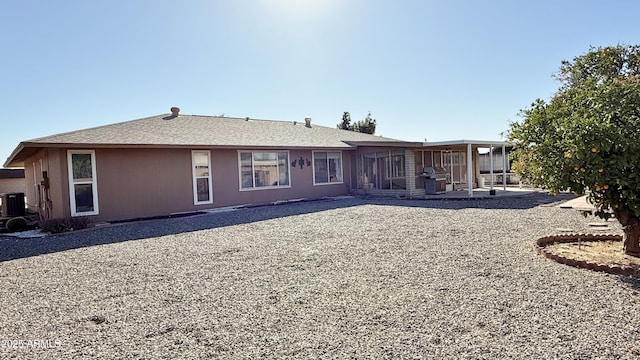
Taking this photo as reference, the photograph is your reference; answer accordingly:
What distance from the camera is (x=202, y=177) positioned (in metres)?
12.9

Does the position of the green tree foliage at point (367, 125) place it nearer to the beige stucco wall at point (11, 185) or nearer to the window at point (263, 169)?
the window at point (263, 169)

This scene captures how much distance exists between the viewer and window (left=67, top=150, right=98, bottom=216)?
1048 centimetres

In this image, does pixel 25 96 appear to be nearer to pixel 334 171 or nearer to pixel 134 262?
pixel 334 171

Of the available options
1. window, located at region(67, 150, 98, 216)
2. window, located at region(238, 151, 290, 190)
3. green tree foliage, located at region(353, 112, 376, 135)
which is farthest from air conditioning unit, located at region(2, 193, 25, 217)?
green tree foliage, located at region(353, 112, 376, 135)

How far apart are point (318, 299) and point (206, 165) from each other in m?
9.97

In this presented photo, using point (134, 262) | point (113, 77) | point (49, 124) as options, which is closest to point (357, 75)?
point (113, 77)

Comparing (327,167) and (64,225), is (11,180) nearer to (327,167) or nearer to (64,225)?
(64,225)

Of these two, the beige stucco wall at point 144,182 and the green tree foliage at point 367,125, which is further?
the green tree foliage at point 367,125

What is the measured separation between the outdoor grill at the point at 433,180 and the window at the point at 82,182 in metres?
11.9

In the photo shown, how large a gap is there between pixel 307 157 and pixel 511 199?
25.2 feet

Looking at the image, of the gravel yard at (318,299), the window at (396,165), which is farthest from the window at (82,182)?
the window at (396,165)

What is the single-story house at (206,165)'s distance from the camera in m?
10.7

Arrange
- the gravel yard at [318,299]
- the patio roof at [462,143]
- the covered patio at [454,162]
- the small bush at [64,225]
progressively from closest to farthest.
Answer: the gravel yard at [318,299] < the small bush at [64,225] < the patio roof at [462,143] < the covered patio at [454,162]

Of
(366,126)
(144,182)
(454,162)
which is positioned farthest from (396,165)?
(366,126)
